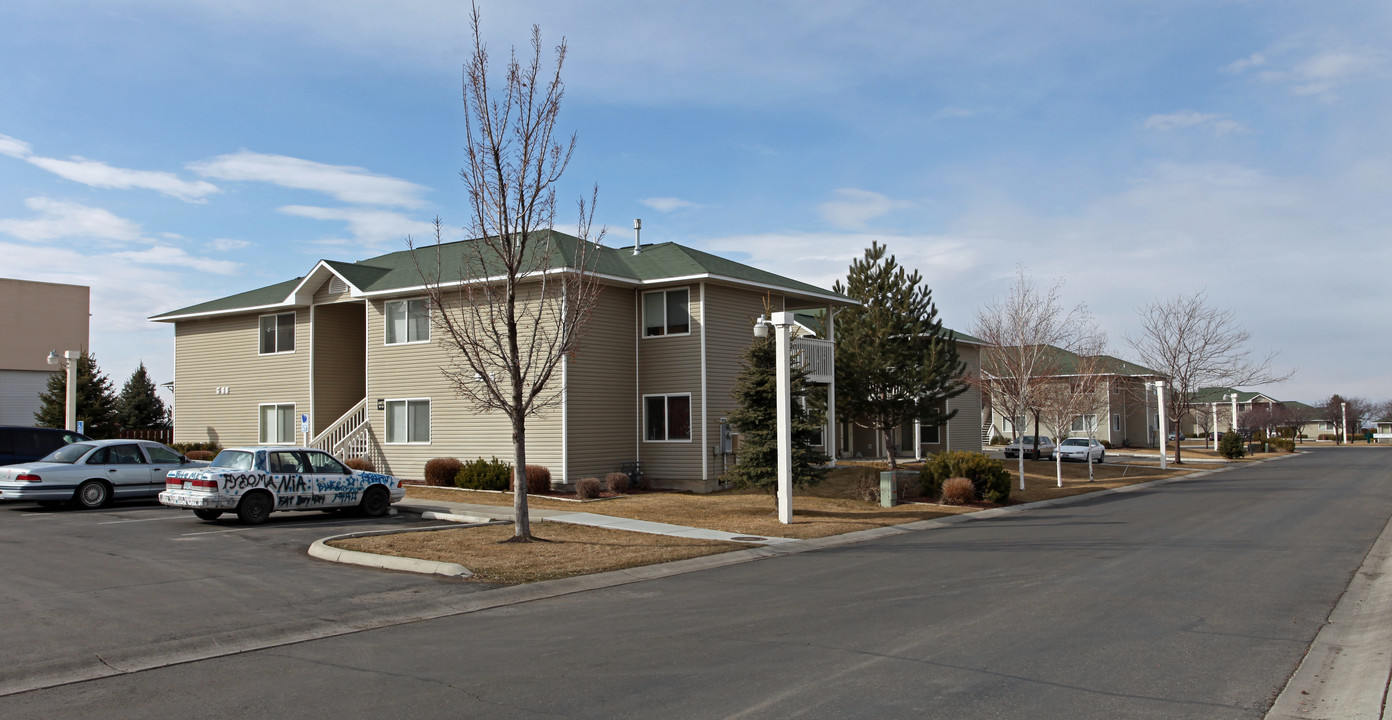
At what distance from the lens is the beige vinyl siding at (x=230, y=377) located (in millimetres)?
32000

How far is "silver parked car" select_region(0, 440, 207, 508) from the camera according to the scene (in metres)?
19.5

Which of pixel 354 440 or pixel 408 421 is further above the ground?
pixel 408 421

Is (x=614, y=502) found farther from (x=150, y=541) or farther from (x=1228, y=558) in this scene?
(x=1228, y=558)

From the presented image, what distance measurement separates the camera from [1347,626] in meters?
9.61

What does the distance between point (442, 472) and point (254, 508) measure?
8.52 meters

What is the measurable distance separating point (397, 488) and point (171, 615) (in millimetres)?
10119

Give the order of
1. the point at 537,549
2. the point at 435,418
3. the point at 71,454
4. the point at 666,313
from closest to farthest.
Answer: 1. the point at 537,549
2. the point at 71,454
3. the point at 666,313
4. the point at 435,418

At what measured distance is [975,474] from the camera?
25.4m

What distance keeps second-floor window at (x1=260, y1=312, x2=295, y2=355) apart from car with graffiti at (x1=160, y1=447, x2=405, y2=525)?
1479 cm

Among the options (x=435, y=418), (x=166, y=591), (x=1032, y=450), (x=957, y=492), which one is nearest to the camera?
(x=166, y=591)

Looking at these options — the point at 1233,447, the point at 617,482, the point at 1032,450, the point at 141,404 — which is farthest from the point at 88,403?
the point at 1233,447

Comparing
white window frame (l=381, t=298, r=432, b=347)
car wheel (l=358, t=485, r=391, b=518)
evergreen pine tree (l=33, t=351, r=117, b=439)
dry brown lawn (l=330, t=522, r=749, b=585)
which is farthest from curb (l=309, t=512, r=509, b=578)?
evergreen pine tree (l=33, t=351, r=117, b=439)

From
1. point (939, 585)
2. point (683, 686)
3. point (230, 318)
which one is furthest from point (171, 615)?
point (230, 318)

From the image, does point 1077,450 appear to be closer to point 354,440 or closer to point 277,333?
point 354,440
